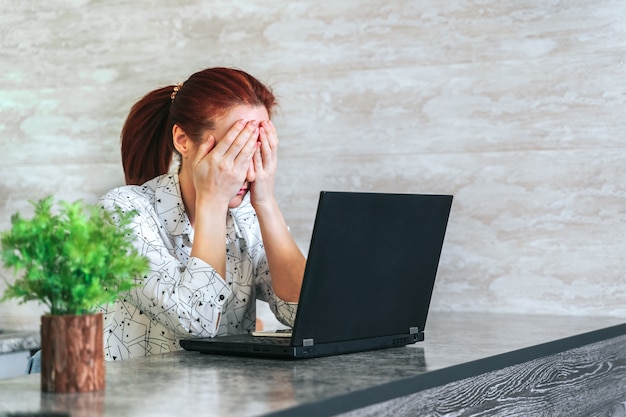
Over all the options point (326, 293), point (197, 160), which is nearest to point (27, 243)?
point (326, 293)

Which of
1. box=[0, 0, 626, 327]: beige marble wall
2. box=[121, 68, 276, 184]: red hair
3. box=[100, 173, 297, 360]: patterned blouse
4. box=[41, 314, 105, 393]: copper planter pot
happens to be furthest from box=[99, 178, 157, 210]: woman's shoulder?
box=[0, 0, 626, 327]: beige marble wall

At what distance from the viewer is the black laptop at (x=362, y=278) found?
140 cm

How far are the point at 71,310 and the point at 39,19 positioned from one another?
7.36 ft

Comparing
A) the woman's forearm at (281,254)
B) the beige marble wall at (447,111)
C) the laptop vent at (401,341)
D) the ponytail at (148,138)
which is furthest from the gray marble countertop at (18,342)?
the laptop vent at (401,341)

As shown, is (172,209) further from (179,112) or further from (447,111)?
(447,111)

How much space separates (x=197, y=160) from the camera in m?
1.81

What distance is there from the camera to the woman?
165cm

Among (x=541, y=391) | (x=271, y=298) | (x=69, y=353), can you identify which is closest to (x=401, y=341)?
(x=541, y=391)

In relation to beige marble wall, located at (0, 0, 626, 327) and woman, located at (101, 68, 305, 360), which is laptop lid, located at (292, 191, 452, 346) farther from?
beige marble wall, located at (0, 0, 626, 327)

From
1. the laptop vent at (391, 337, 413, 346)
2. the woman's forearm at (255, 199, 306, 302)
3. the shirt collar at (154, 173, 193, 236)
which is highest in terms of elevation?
the shirt collar at (154, 173, 193, 236)

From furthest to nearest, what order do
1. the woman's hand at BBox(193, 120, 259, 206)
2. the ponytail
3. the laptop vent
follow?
the ponytail → the woman's hand at BBox(193, 120, 259, 206) → the laptop vent

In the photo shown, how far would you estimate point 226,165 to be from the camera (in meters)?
1.75

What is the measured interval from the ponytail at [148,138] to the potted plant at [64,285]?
86cm

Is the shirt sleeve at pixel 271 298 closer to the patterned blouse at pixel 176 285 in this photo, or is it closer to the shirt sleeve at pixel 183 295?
the patterned blouse at pixel 176 285
